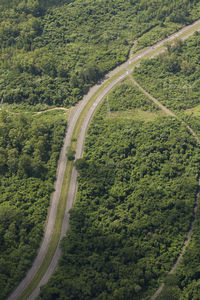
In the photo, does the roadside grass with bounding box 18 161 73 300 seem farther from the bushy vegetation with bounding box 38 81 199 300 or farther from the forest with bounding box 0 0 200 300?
the bushy vegetation with bounding box 38 81 199 300

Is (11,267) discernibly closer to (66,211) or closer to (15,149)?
(66,211)

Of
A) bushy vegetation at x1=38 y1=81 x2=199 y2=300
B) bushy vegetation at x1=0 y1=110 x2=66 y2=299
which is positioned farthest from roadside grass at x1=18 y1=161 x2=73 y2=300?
bushy vegetation at x1=38 y1=81 x2=199 y2=300

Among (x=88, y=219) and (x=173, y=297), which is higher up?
(x=88, y=219)

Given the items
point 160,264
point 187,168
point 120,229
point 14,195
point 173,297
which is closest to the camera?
point 173,297

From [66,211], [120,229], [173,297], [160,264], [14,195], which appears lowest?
[173,297]

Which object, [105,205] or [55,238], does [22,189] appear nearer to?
[55,238]

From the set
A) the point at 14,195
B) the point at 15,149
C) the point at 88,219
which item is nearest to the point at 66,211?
the point at 88,219

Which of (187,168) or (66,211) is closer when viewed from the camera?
(66,211)
